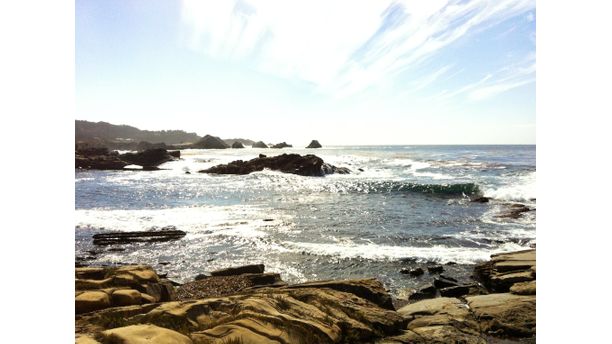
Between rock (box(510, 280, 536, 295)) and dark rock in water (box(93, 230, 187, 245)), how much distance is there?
572 inches

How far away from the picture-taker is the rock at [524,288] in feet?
29.5

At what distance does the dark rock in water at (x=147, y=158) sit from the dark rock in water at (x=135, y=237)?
5622cm

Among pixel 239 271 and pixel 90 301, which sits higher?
pixel 90 301

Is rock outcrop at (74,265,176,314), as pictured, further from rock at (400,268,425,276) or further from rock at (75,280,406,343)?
rock at (400,268,425,276)

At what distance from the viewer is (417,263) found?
44.6 ft

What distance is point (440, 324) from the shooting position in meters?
7.23

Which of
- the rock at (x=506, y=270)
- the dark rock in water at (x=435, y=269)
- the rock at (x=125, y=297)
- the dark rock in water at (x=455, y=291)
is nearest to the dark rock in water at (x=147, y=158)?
the dark rock in water at (x=435, y=269)

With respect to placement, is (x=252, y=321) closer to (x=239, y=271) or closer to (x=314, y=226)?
(x=239, y=271)

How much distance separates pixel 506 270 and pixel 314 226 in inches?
412

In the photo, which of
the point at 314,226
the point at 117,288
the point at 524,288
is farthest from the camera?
the point at 314,226

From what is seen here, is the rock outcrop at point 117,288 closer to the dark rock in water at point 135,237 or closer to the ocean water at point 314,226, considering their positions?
the ocean water at point 314,226

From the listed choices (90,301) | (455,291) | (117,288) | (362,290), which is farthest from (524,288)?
(90,301)

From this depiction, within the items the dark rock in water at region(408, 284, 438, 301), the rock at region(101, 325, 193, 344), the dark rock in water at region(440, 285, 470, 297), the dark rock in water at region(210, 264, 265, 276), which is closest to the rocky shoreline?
the rock at region(101, 325, 193, 344)

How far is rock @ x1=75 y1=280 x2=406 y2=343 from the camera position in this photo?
5.34 metres
